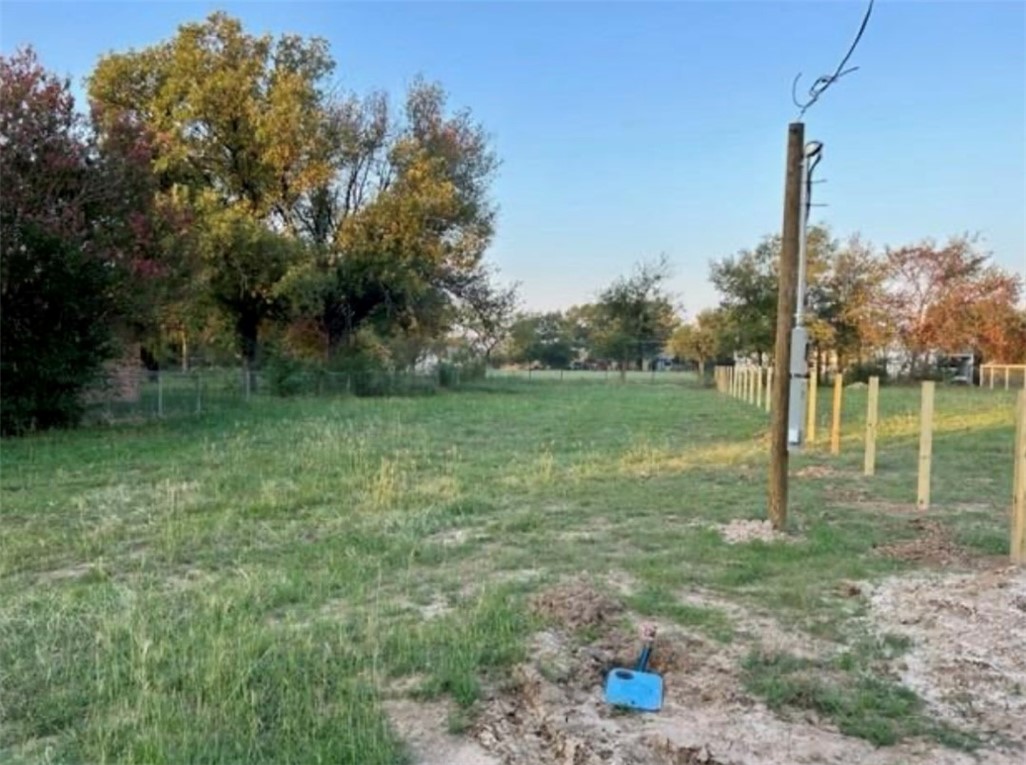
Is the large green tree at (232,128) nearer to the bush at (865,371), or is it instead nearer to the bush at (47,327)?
the bush at (47,327)

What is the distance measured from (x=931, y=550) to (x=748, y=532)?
1044mm

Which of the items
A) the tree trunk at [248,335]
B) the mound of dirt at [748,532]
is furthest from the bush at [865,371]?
the mound of dirt at [748,532]

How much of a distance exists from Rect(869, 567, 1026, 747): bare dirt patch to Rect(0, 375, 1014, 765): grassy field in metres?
0.13

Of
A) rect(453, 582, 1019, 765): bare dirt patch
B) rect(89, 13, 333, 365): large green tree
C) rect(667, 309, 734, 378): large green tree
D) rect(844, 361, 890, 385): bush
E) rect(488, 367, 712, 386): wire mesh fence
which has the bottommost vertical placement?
rect(453, 582, 1019, 765): bare dirt patch

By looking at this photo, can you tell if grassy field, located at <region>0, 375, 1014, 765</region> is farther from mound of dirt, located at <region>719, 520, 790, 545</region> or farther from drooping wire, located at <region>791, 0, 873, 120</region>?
drooping wire, located at <region>791, 0, 873, 120</region>

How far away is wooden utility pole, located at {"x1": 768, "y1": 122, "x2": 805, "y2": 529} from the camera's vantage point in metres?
5.22

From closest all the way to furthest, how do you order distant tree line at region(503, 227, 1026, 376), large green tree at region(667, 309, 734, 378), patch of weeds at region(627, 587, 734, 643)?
patch of weeds at region(627, 587, 734, 643), distant tree line at region(503, 227, 1026, 376), large green tree at region(667, 309, 734, 378)

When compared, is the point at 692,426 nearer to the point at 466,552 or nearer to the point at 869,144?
the point at 869,144

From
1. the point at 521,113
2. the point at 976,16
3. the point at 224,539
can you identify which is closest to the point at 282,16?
the point at 521,113

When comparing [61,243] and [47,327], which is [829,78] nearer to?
[61,243]

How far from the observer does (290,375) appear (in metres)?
19.6

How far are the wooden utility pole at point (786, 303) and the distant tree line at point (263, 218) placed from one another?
9.09 m

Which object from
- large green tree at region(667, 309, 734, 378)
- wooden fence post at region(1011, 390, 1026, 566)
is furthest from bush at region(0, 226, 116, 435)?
large green tree at region(667, 309, 734, 378)

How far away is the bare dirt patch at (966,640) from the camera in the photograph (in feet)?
8.63
